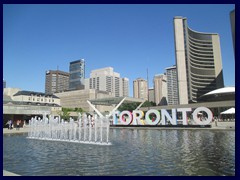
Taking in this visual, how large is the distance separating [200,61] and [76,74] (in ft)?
344

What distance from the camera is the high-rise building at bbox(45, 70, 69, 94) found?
193m

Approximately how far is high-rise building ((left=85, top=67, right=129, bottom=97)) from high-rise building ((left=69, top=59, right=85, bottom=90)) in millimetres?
5605

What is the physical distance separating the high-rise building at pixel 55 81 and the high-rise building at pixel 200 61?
111m

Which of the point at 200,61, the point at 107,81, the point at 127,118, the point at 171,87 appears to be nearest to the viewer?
the point at 127,118

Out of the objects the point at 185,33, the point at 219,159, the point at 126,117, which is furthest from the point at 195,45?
the point at 219,159

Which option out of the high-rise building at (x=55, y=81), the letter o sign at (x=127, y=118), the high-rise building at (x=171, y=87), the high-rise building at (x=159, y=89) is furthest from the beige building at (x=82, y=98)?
the letter o sign at (x=127, y=118)

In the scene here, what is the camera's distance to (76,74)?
641ft

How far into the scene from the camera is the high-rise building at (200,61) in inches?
4358

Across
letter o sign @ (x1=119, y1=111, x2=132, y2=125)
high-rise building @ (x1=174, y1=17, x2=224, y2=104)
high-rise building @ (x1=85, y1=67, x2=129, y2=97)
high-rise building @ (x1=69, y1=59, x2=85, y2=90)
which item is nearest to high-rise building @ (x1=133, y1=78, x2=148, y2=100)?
high-rise building @ (x1=85, y1=67, x2=129, y2=97)

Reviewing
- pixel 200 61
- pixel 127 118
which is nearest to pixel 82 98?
pixel 200 61

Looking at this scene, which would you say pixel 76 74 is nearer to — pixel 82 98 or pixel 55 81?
pixel 55 81

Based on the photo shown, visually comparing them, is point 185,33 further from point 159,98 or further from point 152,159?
point 152,159

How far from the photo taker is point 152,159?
992 cm

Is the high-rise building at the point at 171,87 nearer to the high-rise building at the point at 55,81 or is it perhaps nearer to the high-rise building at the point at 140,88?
the high-rise building at the point at 140,88
